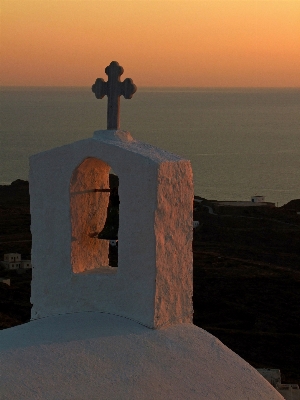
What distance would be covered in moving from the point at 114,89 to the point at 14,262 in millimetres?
23972

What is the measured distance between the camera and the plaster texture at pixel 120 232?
6.38 m

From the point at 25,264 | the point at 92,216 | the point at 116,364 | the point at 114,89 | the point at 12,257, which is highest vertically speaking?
the point at 114,89

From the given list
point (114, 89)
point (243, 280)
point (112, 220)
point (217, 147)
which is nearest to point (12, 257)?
point (243, 280)

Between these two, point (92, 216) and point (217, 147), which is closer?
point (92, 216)

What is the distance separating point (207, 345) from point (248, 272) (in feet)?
83.5

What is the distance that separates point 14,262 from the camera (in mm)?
30125

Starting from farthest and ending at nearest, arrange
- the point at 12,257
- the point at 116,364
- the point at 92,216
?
the point at 12,257
the point at 92,216
the point at 116,364

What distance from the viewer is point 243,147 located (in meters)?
123

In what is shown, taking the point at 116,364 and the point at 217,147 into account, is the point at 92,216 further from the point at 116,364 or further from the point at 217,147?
the point at 217,147

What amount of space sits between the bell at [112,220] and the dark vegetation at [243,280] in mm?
11845

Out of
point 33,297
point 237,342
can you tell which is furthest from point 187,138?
point 33,297

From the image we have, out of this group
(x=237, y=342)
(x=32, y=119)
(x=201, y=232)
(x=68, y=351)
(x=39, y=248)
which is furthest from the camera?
(x=32, y=119)

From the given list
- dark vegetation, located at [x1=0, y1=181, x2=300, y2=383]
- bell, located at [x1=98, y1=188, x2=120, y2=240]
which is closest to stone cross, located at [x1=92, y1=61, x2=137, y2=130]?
bell, located at [x1=98, y1=188, x2=120, y2=240]

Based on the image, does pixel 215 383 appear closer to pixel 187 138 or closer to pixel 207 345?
pixel 207 345
